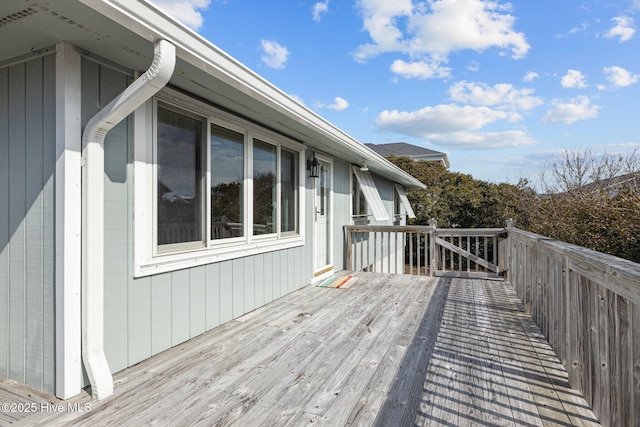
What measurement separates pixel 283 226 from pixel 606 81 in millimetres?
11125

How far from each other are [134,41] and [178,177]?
1.13 metres

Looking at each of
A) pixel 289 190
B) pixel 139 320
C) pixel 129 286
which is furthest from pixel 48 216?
pixel 289 190

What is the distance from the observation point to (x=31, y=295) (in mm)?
2156

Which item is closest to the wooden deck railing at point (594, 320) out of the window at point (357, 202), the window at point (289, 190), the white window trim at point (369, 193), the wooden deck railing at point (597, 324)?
the wooden deck railing at point (597, 324)

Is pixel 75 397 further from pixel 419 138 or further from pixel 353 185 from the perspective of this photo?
pixel 419 138

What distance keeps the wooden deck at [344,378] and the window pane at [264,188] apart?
105 centimetres

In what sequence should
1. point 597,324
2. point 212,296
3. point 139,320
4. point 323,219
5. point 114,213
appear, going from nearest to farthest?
point 597,324
point 114,213
point 139,320
point 212,296
point 323,219

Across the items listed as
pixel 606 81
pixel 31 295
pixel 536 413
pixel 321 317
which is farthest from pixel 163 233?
pixel 606 81

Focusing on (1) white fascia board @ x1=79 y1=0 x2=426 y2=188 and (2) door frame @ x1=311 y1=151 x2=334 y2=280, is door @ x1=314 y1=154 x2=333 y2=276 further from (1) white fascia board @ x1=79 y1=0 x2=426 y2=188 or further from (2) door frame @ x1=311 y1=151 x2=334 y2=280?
(1) white fascia board @ x1=79 y1=0 x2=426 y2=188

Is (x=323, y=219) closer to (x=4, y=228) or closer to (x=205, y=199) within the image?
(x=205, y=199)

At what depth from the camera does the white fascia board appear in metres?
1.63

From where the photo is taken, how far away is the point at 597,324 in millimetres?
1812

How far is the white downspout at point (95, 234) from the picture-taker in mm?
2041

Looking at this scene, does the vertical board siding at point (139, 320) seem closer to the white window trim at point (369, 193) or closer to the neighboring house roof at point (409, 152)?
the white window trim at point (369, 193)
